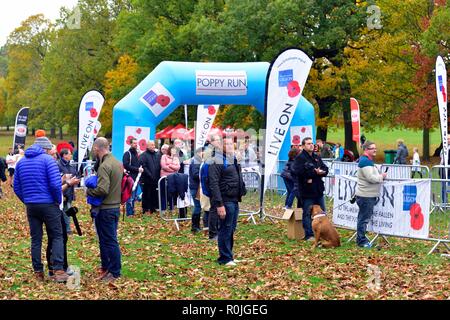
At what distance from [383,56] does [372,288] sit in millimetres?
32307

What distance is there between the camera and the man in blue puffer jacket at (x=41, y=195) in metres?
→ 10.1

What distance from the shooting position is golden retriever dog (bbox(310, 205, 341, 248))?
43.6ft

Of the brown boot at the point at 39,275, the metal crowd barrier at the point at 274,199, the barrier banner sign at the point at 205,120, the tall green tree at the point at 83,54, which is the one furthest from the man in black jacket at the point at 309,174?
the tall green tree at the point at 83,54

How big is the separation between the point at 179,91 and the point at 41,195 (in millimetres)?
12932

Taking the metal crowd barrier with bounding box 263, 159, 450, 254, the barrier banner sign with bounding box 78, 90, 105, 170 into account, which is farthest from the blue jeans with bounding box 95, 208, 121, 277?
the barrier banner sign with bounding box 78, 90, 105, 170

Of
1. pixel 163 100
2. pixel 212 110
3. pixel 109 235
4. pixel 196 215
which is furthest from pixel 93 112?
pixel 109 235

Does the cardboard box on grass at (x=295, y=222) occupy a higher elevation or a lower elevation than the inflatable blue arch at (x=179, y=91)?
lower

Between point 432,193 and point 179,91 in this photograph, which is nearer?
point 432,193

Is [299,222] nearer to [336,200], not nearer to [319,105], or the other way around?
[336,200]

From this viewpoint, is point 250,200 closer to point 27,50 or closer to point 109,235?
point 109,235

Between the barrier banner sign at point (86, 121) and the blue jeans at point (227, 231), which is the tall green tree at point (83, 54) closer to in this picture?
the barrier banner sign at point (86, 121)

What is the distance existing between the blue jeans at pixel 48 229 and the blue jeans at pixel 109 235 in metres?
0.54

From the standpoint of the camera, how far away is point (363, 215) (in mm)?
13312

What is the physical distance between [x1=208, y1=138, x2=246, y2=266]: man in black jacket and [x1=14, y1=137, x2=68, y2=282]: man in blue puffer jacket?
2246 mm
